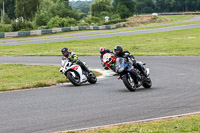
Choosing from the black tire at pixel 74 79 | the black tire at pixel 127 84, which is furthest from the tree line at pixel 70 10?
the black tire at pixel 127 84

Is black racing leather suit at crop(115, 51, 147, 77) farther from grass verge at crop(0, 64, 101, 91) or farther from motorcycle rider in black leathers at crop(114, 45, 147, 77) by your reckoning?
grass verge at crop(0, 64, 101, 91)

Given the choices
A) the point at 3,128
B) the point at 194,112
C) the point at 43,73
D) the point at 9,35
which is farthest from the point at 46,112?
the point at 9,35

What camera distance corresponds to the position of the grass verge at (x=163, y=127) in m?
7.03

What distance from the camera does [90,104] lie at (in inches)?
411

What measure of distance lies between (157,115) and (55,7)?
3822 inches

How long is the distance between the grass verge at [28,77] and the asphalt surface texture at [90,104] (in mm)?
943

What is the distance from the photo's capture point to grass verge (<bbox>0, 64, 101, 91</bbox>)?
14881 millimetres

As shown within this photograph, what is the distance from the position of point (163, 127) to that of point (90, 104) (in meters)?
3.38

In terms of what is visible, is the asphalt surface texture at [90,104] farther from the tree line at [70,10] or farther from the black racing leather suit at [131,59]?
the tree line at [70,10]

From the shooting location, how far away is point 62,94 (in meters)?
12.6

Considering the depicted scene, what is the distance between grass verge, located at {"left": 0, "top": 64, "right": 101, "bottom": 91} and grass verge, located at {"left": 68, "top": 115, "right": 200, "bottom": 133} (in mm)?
7454

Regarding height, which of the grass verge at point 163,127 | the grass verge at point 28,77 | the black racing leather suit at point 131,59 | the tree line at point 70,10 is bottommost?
the grass verge at point 28,77

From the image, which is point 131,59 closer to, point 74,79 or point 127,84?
point 127,84

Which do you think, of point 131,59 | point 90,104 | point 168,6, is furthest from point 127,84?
point 168,6
